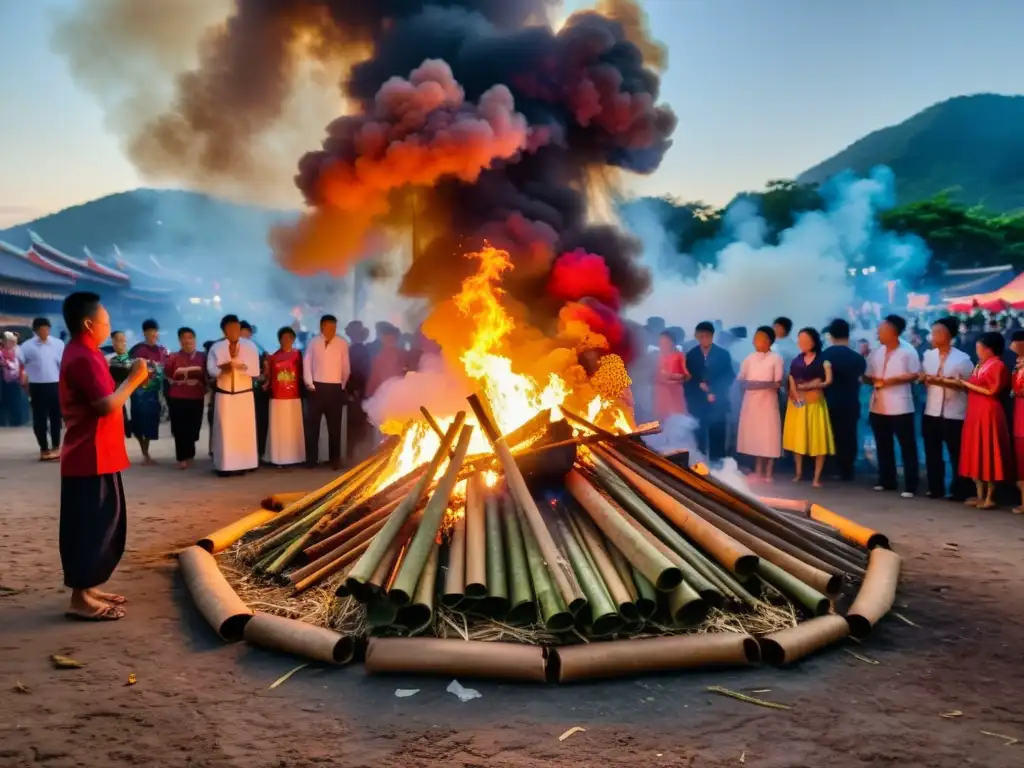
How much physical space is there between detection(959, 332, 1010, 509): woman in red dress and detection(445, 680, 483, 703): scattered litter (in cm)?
648

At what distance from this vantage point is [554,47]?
8086 millimetres

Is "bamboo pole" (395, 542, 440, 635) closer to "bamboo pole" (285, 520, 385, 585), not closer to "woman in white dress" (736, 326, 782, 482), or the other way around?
"bamboo pole" (285, 520, 385, 585)

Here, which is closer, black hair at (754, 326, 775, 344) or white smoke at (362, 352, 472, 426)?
white smoke at (362, 352, 472, 426)

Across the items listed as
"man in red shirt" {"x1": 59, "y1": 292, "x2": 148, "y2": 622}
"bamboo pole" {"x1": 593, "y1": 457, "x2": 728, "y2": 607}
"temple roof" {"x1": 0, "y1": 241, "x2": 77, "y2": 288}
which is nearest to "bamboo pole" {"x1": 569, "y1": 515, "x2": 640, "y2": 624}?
"bamboo pole" {"x1": 593, "y1": 457, "x2": 728, "y2": 607}

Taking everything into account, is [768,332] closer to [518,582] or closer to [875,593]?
[875,593]

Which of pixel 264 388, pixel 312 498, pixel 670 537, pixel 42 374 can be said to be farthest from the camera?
pixel 42 374

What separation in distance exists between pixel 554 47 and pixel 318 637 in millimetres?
6502

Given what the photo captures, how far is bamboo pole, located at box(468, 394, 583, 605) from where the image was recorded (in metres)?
4.30

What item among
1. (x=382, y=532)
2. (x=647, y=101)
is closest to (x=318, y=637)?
(x=382, y=532)

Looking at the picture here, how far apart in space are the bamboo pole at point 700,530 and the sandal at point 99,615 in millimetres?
3603

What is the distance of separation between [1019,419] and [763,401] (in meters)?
2.70

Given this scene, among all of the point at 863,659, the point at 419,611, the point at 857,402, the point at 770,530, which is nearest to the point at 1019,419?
the point at 857,402

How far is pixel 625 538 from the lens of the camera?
466 centimetres

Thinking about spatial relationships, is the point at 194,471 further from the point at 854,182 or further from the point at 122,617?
the point at 854,182
